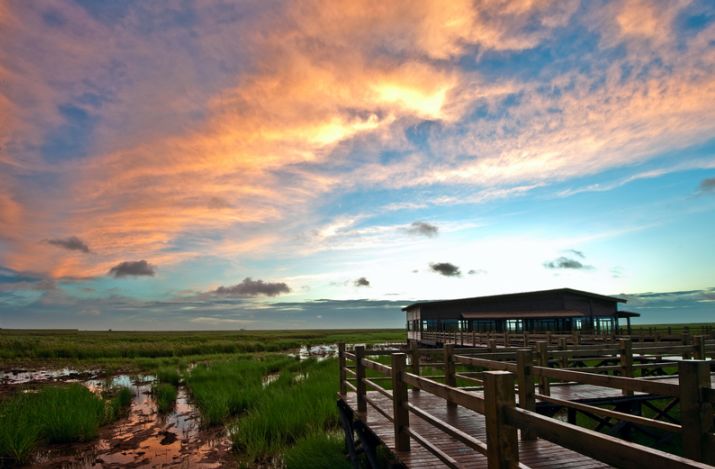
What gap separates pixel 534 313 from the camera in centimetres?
4538

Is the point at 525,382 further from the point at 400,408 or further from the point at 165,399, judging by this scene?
the point at 165,399

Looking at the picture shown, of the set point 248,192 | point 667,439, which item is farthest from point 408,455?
point 248,192

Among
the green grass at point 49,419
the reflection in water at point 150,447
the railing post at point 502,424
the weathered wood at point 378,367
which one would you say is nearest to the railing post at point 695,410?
the railing post at point 502,424

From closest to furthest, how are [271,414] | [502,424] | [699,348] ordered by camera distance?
1. [502,424]
2. [699,348]
3. [271,414]

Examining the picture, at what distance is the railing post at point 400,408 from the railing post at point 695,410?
327 cm

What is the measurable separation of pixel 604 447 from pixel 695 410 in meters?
2.60

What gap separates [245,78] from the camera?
1866 cm

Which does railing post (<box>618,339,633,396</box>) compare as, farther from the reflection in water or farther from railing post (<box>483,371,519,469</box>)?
the reflection in water

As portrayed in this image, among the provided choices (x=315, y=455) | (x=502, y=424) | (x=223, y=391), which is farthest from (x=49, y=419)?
(x=502, y=424)

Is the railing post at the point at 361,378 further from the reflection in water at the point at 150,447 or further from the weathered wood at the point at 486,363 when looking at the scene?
the reflection in water at the point at 150,447

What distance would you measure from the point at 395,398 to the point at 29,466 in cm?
1056

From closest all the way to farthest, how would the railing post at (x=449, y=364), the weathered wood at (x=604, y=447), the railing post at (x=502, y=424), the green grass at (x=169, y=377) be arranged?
1. the weathered wood at (x=604, y=447)
2. the railing post at (x=502, y=424)
3. the railing post at (x=449, y=364)
4. the green grass at (x=169, y=377)

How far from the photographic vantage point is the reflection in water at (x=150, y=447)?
1206 centimetres

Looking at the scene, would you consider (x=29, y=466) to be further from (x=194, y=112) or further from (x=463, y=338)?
(x=463, y=338)
